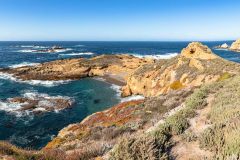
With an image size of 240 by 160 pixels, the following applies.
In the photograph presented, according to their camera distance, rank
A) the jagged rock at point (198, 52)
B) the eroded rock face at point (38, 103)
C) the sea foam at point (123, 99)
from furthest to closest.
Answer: the sea foam at point (123, 99) → the jagged rock at point (198, 52) → the eroded rock face at point (38, 103)

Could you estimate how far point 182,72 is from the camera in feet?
115

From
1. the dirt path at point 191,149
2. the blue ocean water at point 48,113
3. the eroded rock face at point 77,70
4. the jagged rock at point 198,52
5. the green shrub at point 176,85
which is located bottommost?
the blue ocean water at point 48,113

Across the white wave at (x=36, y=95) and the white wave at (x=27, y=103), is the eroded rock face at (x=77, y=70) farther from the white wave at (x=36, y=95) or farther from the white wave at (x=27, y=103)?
the white wave at (x=27, y=103)

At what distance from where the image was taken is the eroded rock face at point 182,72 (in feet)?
97.8

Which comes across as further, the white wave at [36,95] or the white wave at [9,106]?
the white wave at [36,95]

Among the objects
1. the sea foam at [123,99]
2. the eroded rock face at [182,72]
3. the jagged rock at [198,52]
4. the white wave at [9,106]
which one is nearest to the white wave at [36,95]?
the white wave at [9,106]

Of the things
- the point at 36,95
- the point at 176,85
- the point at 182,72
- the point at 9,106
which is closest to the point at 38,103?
the point at 9,106

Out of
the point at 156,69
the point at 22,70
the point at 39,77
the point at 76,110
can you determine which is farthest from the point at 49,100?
the point at 22,70

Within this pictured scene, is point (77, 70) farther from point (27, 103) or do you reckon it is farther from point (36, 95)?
point (27, 103)

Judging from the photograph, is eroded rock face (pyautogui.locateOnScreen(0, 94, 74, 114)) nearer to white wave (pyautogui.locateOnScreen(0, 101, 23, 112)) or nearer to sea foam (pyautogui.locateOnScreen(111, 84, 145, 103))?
white wave (pyautogui.locateOnScreen(0, 101, 23, 112))

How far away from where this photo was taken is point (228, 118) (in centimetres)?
861

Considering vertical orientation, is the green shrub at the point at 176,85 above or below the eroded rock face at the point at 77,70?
above

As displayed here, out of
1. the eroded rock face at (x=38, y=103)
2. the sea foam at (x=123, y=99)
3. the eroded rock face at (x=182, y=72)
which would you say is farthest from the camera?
the sea foam at (x=123, y=99)

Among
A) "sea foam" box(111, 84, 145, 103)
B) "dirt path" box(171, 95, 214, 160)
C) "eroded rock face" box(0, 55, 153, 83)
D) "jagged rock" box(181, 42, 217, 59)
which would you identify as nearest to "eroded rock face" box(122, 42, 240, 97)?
"jagged rock" box(181, 42, 217, 59)
